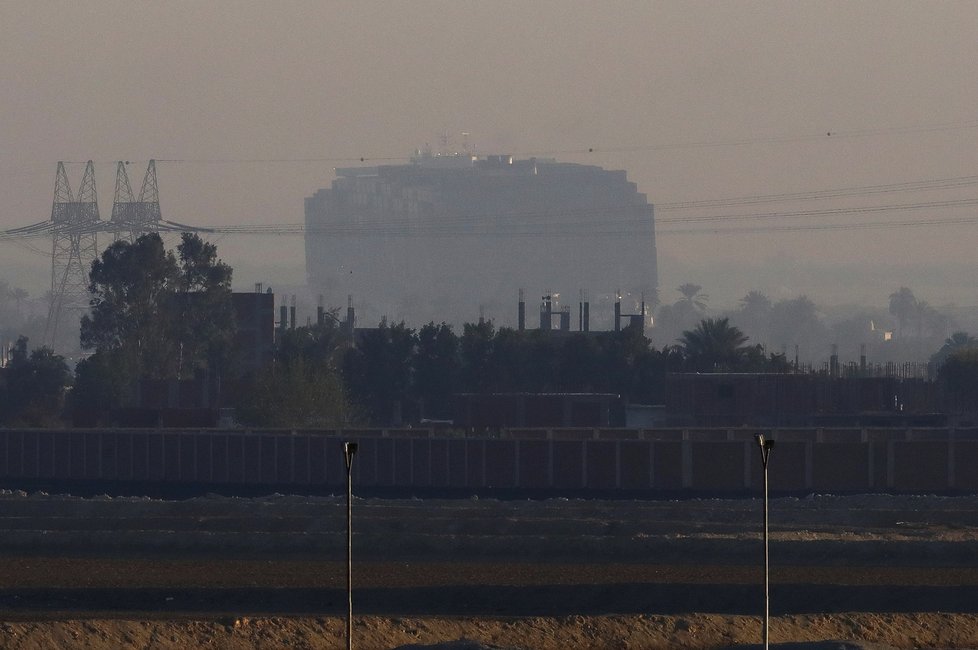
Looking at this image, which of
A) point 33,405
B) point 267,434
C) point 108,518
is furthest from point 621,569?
point 33,405

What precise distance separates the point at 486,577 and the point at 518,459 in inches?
1433

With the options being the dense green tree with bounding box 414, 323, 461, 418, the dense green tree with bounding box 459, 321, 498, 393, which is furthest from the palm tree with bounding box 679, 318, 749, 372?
the dense green tree with bounding box 414, 323, 461, 418

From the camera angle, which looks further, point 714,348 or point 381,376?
point 714,348

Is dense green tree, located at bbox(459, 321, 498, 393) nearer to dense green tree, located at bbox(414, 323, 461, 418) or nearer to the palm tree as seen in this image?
dense green tree, located at bbox(414, 323, 461, 418)

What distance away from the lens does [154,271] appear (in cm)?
13938

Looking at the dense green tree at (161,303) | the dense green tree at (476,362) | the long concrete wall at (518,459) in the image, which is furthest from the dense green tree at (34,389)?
the long concrete wall at (518,459)

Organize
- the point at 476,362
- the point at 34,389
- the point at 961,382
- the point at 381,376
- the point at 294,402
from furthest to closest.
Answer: the point at 34,389 < the point at 476,362 < the point at 381,376 < the point at 961,382 < the point at 294,402

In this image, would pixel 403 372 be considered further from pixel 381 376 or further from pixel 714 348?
pixel 714 348

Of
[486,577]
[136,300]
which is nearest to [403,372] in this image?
[136,300]

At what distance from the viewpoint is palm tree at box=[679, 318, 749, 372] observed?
393 feet

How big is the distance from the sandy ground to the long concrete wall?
50.1 ft

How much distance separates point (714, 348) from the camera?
122 m

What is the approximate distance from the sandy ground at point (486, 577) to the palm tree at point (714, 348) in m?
65.3

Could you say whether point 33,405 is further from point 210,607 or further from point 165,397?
point 210,607
